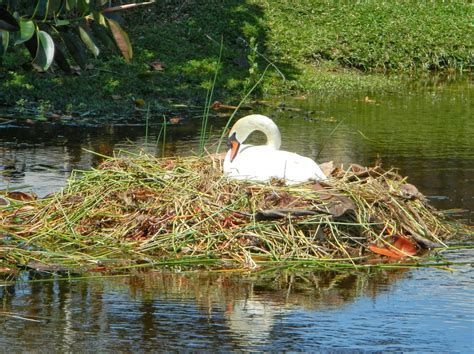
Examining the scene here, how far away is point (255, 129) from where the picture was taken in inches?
359

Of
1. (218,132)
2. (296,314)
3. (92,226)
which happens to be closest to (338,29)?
(218,132)

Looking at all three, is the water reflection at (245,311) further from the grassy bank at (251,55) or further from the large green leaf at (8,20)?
the grassy bank at (251,55)

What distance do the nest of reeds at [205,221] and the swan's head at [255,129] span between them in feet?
1.31

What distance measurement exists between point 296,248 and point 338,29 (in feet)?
44.1

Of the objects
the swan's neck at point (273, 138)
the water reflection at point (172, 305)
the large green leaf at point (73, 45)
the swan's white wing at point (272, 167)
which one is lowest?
the water reflection at point (172, 305)

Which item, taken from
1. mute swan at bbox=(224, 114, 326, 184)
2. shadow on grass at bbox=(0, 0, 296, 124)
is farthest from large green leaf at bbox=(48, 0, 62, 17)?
shadow on grass at bbox=(0, 0, 296, 124)

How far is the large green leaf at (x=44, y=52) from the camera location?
707 cm

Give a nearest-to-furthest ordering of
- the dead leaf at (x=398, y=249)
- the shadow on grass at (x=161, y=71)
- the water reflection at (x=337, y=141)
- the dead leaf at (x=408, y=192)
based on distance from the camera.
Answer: the dead leaf at (x=398, y=249)
the dead leaf at (x=408, y=192)
the water reflection at (x=337, y=141)
the shadow on grass at (x=161, y=71)

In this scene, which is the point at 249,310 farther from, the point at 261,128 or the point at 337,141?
the point at 337,141

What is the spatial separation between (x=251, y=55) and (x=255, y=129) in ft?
28.6

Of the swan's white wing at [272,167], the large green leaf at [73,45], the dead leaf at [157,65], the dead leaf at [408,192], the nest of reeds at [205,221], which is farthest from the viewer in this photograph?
the dead leaf at [157,65]

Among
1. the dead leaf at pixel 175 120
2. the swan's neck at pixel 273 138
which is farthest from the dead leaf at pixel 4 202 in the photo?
the dead leaf at pixel 175 120

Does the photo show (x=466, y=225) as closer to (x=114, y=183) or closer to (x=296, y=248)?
(x=296, y=248)

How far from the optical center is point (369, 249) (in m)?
7.91
